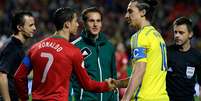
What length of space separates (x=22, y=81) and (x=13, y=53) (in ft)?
2.30

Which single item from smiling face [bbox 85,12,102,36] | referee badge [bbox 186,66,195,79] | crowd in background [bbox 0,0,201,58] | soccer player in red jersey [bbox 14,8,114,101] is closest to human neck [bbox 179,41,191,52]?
referee badge [bbox 186,66,195,79]

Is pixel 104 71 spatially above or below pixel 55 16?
below

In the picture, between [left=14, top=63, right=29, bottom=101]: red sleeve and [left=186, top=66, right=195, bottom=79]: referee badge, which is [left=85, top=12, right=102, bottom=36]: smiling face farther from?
[left=14, top=63, right=29, bottom=101]: red sleeve

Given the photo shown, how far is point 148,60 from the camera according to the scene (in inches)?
288

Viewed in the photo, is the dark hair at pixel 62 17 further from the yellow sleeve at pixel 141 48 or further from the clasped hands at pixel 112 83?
the clasped hands at pixel 112 83

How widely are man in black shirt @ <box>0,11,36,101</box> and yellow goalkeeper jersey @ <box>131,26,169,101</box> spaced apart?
1.67 meters

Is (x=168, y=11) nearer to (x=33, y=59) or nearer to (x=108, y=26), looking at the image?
(x=108, y=26)

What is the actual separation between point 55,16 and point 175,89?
208 cm

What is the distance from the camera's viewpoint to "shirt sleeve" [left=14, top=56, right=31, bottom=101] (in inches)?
294

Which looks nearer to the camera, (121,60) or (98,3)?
(121,60)

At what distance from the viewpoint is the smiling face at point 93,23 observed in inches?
342

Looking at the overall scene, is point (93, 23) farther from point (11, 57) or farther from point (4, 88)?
point (4, 88)

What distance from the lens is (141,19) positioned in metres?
7.47

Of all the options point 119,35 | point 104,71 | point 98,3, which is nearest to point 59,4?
point 98,3
